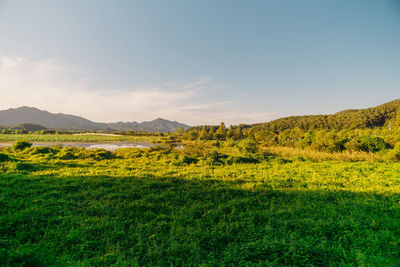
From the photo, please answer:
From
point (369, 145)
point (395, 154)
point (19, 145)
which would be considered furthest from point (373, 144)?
point (19, 145)

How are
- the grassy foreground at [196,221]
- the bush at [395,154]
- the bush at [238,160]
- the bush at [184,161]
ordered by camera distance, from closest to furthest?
the grassy foreground at [196,221] → the bush at [184,161] → the bush at [238,160] → the bush at [395,154]

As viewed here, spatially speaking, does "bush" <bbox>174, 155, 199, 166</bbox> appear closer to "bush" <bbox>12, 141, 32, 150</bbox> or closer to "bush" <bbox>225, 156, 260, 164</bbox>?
"bush" <bbox>225, 156, 260, 164</bbox>

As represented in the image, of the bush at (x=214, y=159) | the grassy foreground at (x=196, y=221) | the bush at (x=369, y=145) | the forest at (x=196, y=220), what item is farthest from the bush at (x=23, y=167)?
the bush at (x=369, y=145)

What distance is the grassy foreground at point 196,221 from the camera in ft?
13.4

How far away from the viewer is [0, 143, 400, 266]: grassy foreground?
4.09m

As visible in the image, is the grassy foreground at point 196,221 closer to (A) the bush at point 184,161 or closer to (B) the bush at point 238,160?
(A) the bush at point 184,161

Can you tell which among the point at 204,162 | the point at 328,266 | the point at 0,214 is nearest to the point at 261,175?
the point at 204,162

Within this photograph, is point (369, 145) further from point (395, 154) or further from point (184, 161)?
point (184, 161)

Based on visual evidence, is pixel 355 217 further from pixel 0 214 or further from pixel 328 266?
pixel 0 214

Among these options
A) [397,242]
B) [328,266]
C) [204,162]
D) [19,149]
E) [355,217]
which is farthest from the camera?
[19,149]

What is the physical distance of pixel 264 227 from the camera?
548 centimetres

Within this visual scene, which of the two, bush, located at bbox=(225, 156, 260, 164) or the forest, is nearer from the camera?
the forest

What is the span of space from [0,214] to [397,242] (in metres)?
12.5

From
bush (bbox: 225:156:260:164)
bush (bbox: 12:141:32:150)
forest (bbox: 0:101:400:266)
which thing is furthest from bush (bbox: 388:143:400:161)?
bush (bbox: 12:141:32:150)
